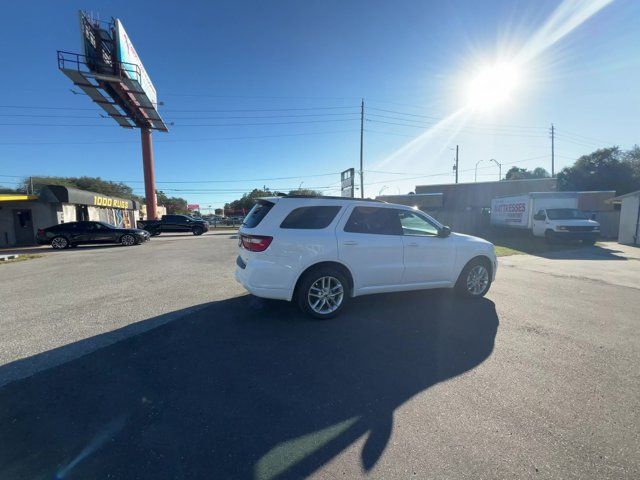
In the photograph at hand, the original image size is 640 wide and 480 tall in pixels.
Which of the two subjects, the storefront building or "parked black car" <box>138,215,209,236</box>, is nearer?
the storefront building

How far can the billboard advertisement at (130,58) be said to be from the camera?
26375 mm

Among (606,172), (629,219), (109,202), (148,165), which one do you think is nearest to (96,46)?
(148,165)

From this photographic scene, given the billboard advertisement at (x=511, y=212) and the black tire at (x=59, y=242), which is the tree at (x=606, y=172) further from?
the black tire at (x=59, y=242)

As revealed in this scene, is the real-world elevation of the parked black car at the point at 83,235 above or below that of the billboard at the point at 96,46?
below

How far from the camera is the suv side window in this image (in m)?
4.72

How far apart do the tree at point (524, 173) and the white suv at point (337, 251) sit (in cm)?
8327

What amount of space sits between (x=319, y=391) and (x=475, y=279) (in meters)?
4.23

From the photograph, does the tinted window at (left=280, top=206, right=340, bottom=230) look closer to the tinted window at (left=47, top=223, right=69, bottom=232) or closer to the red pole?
the tinted window at (left=47, top=223, right=69, bottom=232)

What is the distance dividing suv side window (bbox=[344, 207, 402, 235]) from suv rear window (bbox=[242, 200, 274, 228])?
4.13 feet

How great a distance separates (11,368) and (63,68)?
32.5 metres

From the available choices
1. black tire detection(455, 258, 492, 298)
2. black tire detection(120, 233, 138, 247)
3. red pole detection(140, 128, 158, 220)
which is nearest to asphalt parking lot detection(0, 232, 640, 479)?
black tire detection(455, 258, 492, 298)

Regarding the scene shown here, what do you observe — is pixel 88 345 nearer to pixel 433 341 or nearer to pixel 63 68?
pixel 433 341

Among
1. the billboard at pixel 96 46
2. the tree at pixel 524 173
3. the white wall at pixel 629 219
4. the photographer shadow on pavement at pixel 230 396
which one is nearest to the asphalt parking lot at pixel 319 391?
the photographer shadow on pavement at pixel 230 396

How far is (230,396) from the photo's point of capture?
2.68 m
